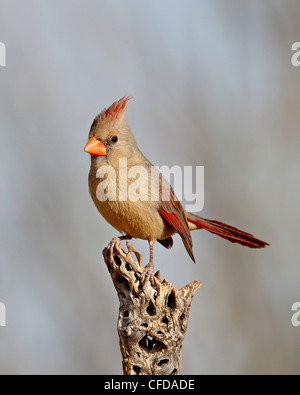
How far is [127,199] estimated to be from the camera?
394 cm

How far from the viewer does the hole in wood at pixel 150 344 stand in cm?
334

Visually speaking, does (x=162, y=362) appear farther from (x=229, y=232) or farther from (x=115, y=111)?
(x=115, y=111)

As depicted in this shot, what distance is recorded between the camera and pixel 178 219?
4.24 metres

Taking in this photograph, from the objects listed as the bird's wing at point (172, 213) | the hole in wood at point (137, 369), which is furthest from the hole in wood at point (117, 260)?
the bird's wing at point (172, 213)

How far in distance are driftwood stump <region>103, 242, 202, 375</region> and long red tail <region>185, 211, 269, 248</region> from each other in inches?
45.1

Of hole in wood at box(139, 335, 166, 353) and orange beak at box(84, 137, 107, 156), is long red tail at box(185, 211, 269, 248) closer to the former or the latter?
orange beak at box(84, 137, 107, 156)

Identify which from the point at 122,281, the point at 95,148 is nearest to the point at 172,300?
the point at 122,281

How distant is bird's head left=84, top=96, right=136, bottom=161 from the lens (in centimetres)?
407

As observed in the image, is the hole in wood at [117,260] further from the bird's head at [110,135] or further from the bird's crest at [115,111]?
the bird's crest at [115,111]

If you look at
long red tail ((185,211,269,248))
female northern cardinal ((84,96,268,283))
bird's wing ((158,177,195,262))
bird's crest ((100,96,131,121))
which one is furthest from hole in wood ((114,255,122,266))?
long red tail ((185,211,269,248))

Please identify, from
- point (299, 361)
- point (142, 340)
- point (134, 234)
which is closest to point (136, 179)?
point (134, 234)

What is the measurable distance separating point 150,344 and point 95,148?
4.16 ft
